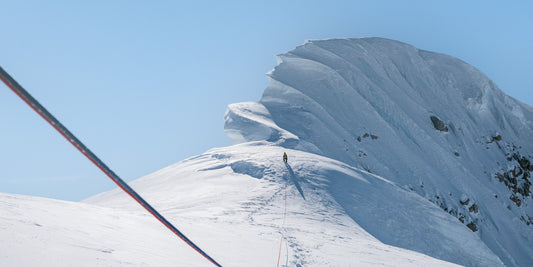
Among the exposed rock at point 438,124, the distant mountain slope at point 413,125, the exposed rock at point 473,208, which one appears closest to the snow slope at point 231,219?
the distant mountain slope at point 413,125

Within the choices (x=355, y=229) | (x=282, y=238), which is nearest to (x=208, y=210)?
(x=282, y=238)

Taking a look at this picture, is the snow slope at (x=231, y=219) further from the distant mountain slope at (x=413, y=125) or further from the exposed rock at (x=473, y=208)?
the exposed rock at (x=473, y=208)

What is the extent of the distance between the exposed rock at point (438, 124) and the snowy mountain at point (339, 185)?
0.12 m

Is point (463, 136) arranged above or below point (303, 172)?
above

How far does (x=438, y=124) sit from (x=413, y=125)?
3765 mm

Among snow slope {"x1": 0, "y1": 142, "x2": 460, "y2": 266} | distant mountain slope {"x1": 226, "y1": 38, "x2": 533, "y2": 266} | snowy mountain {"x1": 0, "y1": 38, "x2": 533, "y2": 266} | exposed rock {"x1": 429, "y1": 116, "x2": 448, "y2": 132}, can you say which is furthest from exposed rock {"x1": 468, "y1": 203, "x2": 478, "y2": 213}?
snow slope {"x1": 0, "y1": 142, "x2": 460, "y2": 266}

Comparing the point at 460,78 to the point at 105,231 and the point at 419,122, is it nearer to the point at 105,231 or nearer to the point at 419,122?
the point at 419,122

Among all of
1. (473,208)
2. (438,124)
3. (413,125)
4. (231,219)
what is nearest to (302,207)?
(231,219)

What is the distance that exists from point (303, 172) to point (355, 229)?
4633 mm

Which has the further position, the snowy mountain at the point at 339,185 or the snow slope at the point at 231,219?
the snowy mountain at the point at 339,185

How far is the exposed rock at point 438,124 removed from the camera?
3762cm

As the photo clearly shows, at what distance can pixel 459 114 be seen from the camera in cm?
4128

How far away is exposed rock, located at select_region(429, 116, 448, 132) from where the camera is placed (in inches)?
1481

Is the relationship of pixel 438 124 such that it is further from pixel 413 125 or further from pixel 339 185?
pixel 339 185
